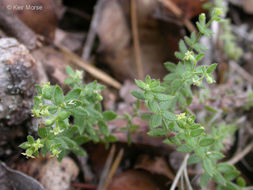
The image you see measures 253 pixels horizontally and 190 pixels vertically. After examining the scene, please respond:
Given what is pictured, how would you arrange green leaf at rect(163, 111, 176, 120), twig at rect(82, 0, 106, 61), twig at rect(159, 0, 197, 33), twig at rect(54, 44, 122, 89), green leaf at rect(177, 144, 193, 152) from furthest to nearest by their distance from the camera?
twig at rect(159, 0, 197, 33)
twig at rect(82, 0, 106, 61)
twig at rect(54, 44, 122, 89)
green leaf at rect(177, 144, 193, 152)
green leaf at rect(163, 111, 176, 120)

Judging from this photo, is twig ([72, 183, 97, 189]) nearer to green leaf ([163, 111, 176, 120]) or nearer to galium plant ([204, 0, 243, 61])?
green leaf ([163, 111, 176, 120])

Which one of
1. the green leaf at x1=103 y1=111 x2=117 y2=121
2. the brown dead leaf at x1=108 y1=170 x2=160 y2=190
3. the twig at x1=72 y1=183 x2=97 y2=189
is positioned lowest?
the twig at x1=72 y1=183 x2=97 y2=189

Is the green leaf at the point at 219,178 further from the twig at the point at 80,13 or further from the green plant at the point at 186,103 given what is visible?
the twig at the point at 80,13

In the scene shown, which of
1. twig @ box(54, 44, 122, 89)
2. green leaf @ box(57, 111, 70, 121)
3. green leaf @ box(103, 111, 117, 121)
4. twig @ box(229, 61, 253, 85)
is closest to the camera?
green leaf @ box(57, 111, 70, 121)

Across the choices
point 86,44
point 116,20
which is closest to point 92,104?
point 86,44

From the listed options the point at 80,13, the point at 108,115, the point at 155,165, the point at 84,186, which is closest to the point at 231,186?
the point at 155,165

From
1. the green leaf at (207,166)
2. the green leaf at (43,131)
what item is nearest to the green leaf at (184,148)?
the green leaf at (207,166)

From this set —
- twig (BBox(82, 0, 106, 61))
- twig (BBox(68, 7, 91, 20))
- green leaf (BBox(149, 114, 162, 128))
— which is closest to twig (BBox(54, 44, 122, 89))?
twig (BBox(82, 0, 106, 61))
